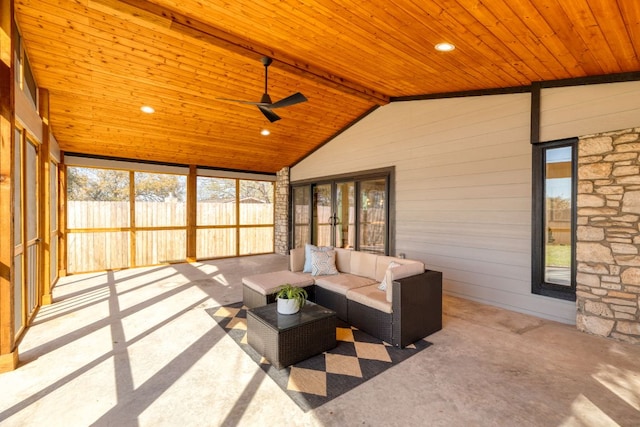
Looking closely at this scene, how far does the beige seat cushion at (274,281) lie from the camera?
381cm

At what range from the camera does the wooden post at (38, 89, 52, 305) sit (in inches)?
163

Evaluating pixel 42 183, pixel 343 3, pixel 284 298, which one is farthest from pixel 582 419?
pixel 42 183

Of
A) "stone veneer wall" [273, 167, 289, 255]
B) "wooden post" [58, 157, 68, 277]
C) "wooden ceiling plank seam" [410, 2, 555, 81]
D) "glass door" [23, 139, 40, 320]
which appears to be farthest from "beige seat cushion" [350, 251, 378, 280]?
"wooden post" [58, 157, 68, 277]

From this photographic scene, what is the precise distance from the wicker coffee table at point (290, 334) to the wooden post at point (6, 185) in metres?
2.04

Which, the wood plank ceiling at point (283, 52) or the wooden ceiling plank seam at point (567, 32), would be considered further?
the wood plank ceiling at point (283, 52)

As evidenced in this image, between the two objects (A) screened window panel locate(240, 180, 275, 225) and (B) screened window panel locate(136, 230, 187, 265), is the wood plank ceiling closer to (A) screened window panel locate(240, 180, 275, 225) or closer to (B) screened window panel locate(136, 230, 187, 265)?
(B) screened window panel locate(136, 230, 187, 265)

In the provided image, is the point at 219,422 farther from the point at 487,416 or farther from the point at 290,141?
the point at 290,141

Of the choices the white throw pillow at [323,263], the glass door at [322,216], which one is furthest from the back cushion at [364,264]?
the glass door at [322,216]

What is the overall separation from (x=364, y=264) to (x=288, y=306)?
165 cm

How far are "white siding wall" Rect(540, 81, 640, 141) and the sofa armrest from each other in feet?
8.03

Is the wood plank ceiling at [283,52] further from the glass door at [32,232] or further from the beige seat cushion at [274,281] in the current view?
the beige seat cushion at [274,281]

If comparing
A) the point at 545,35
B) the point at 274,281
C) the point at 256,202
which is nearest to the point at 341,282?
the point at 274,281

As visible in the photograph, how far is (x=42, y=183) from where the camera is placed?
4102mm

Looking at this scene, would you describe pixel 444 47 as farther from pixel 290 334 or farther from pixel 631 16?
pixel 290 334
